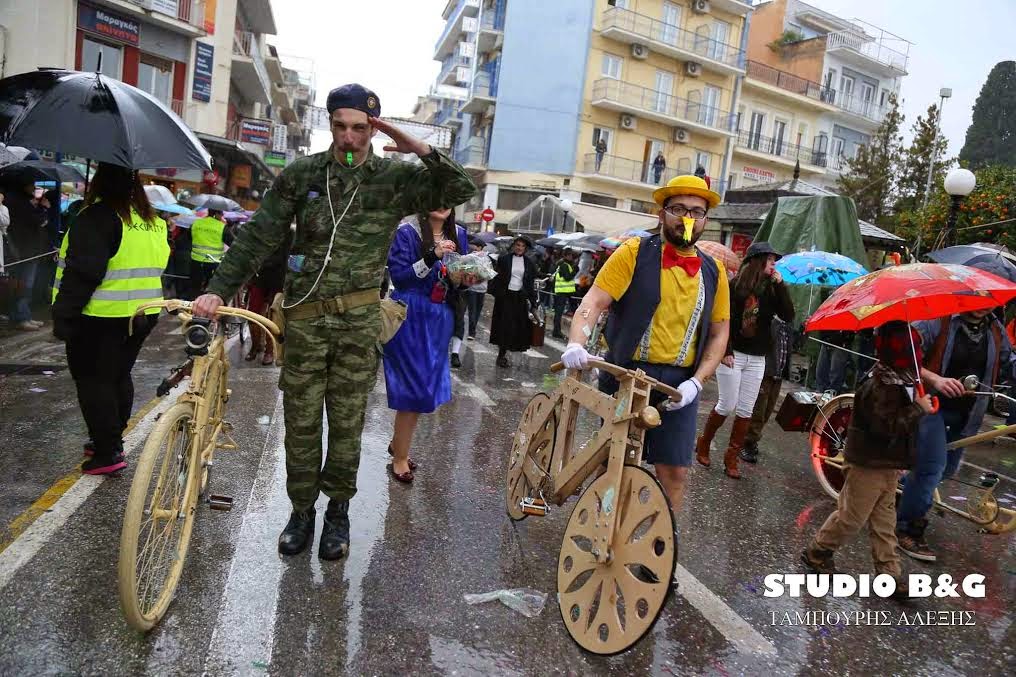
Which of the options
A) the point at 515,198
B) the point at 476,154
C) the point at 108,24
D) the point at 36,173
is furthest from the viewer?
the point at 476,154

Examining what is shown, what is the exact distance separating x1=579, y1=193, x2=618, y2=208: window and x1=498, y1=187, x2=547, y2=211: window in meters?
2.33

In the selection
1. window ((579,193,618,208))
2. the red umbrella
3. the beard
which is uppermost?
window ((579,193,618,208))

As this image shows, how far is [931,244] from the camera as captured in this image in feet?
50.1

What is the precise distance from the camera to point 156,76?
23000 mm

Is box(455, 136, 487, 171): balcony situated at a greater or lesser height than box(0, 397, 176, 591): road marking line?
greater

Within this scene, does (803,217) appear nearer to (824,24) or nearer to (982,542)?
(982,542)

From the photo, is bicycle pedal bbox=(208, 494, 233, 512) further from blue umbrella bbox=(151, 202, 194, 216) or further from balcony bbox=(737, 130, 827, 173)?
balcony bbox=(737, 130, 827, 173)

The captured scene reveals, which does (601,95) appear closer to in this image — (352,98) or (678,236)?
(678,236)

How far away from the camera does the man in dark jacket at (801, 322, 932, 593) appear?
3838mm

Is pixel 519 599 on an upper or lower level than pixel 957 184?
lower

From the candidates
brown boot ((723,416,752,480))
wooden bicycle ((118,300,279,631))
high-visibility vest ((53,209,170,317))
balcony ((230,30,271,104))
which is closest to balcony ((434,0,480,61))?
balcony ((230,30,271,104))

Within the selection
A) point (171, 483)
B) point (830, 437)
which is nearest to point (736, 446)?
point (830, 437)

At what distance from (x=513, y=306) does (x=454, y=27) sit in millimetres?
42909

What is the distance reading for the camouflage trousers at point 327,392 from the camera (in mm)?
3443
